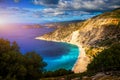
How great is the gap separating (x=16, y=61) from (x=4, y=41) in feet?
13.3

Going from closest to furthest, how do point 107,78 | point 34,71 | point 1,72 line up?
1. point 107,78
2. point 1,72
3. point 34,71

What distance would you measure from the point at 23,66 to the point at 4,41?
5465mm

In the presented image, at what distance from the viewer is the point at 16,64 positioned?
133 feet

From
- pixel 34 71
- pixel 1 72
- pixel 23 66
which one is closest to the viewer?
pixel 1 72

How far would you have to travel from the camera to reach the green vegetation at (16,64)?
1541 inches

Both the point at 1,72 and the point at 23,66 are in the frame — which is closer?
the point at 1,72

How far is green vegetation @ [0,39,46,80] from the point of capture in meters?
39.1

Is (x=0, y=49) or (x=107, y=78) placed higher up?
(x=0, y=49)

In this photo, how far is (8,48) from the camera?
4191cm

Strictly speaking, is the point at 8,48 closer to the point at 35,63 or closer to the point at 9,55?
the point at 9,55

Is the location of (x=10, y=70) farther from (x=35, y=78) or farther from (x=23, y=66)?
(x=35, y=78)

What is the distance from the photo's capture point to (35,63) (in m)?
46.2

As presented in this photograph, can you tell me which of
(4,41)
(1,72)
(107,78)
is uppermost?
(4,41)

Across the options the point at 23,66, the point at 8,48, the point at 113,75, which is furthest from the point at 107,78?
the point at 8,48
